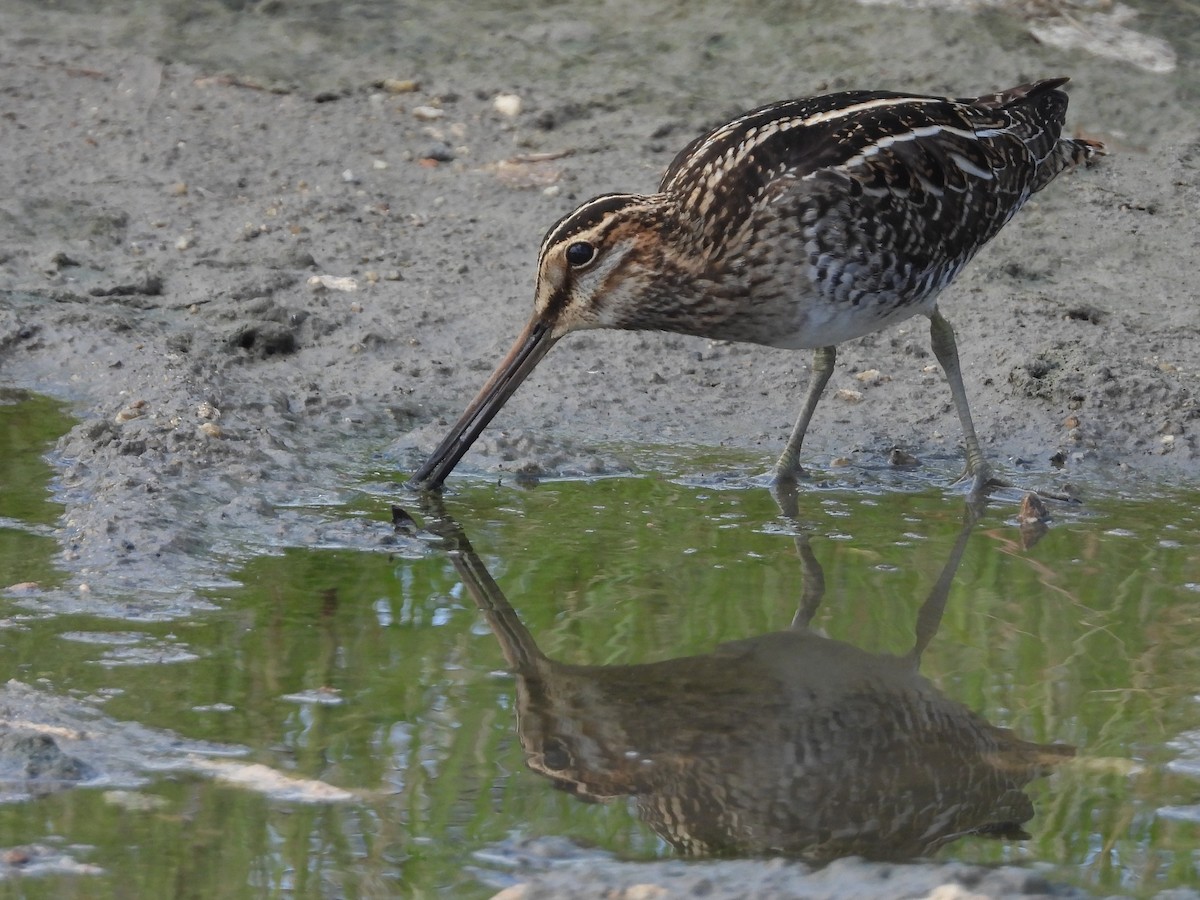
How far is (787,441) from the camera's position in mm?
6199

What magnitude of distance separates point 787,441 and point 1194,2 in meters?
4.29

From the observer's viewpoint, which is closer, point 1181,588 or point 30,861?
point 30,861

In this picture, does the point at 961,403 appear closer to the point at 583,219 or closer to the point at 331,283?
the point at 583,219

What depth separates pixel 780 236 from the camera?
5.39 m

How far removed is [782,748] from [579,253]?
6.71 ft

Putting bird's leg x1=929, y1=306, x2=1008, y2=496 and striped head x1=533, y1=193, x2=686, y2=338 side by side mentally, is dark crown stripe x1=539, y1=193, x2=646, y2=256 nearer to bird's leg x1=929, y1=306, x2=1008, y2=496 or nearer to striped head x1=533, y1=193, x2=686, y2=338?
striped head x1=533, y1=193, x2=686, y2=338

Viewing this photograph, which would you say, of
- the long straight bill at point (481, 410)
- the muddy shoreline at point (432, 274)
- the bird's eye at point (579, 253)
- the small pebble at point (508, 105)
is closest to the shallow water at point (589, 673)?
the long straight bill at point (481, 410)

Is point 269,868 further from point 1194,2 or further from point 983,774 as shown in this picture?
point 1194,2

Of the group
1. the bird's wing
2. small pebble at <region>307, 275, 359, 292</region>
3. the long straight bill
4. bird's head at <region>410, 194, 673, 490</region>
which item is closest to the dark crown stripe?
bird's head at <region>410, 194, 673, 490</region>

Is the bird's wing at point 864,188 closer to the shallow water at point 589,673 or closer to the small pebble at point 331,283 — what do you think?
the shallow water at point 589,673

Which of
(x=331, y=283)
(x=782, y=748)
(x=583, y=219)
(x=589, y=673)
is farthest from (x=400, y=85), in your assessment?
(x=782, y=748)

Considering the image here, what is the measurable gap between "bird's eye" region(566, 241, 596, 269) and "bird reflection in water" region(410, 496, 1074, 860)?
4.31 ft

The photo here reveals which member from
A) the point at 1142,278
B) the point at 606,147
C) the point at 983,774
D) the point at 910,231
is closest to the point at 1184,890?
the point at 983,774

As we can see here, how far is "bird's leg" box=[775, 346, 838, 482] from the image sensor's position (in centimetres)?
597
